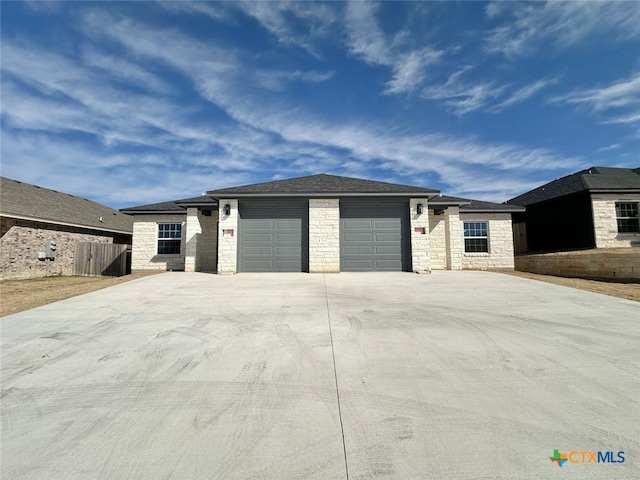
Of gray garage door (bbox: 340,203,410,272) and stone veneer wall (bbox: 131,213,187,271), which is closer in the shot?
gray garage door (bbox: 340,203,410,272)

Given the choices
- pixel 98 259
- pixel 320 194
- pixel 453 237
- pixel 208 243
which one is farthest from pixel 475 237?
pixel 98 259

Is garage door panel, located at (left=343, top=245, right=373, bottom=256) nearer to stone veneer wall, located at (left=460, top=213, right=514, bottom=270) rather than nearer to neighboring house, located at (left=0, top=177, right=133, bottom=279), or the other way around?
stone veneer wall, located at (left=460, top=213, right=514, bottom=270)

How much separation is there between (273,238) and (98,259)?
11610mm

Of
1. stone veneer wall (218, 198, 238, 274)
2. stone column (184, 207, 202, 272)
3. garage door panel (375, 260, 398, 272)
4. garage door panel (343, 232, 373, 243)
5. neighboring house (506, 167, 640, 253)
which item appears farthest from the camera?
neighboring house (506, 167, 640, 253)

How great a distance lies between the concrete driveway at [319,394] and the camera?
203cm

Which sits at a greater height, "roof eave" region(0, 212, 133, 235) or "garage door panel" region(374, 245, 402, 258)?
"roof eave" region(0, 212, 133, 235)

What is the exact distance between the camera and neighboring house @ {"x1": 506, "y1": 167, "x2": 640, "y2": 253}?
15023 mm

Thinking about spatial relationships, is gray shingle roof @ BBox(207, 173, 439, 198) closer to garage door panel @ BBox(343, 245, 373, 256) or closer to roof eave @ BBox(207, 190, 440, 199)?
roof eave @ BBox(207, 190, 440, 199)

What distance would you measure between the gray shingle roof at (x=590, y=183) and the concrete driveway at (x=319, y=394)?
13831 millimetres

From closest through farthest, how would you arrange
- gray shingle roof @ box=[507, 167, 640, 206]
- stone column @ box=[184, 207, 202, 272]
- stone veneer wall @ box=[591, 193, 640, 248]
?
stone column @ box=[184, 207, 202, 272]
stone veneer wall @ box=[591, 193, 640, 248]
gray shingle roof @ box=[507, 167, 640, 206]

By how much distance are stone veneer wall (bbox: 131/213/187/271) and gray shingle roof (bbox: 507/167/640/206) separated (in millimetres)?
22320

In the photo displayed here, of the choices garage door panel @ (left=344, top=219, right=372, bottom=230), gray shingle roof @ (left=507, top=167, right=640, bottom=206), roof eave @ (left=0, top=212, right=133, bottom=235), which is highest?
gray shingle roof @ (left=507, top=167, right=640, bottom=206)

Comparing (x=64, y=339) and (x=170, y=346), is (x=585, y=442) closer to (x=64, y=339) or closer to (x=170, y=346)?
(x=170, y=346)

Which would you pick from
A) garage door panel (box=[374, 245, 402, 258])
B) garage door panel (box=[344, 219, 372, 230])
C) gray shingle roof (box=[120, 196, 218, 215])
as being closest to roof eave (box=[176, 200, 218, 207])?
gray shingle roof (box=[120, 196, 218, 215])
